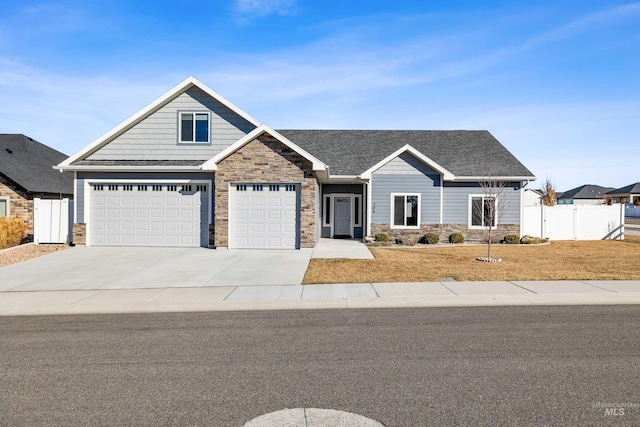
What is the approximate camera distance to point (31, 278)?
1202cm

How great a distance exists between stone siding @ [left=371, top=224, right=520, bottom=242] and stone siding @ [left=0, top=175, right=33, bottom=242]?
18163mm

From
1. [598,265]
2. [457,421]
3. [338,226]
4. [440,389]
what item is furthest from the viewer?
[338,226]

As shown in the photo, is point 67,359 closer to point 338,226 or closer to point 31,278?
point 31,278

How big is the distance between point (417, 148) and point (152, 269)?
56.7 feet

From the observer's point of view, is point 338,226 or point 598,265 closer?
point 598,265

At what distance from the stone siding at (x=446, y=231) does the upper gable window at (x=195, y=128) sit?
31.4ft

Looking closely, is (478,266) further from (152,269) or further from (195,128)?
(195,128)

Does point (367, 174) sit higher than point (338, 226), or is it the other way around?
point (367, 174)

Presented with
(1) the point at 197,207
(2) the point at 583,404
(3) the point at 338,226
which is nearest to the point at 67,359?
(2) the point at 583,404

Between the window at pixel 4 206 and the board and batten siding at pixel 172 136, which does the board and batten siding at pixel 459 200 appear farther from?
the window at pixel 4 206

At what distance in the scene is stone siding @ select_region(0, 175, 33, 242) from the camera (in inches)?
857

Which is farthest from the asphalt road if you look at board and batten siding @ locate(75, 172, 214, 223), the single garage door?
board and batten siding @ locate(75, 172, 214, 223)

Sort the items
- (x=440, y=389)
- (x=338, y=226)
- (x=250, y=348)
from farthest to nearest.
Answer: (x=338, y=226) < (x=250, y=348) < (x=440, y=389)

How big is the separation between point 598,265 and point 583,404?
37.9 feet
